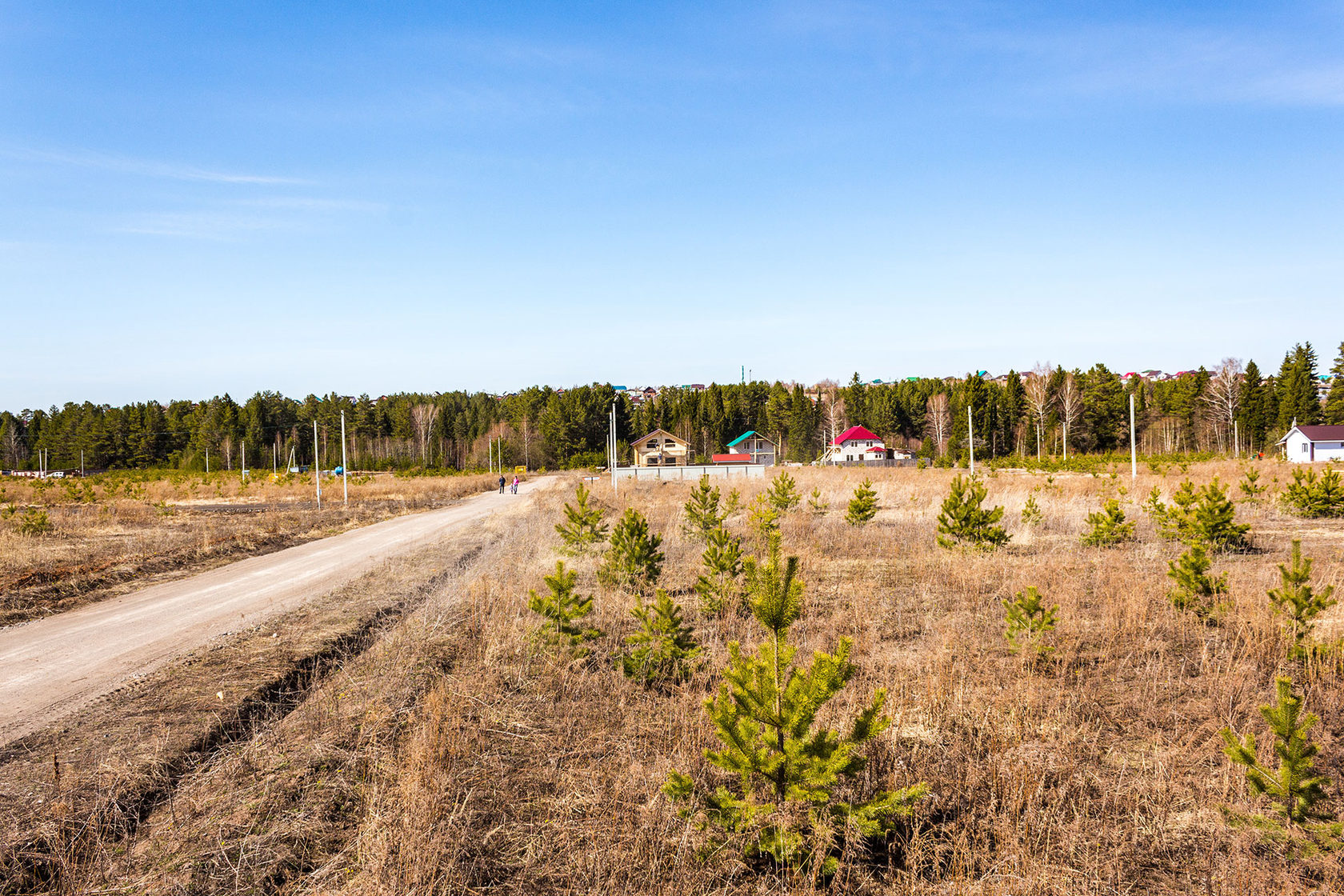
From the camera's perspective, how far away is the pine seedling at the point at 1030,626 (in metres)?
6.63

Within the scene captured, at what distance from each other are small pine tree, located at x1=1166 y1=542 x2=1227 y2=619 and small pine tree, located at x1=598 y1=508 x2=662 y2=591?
21.2 ft

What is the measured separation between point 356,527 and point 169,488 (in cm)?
3347

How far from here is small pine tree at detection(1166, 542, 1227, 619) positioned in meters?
7.84

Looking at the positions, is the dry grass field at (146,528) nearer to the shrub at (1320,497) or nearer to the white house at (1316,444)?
→ the shrub at (1320,497)

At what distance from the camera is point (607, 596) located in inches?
379

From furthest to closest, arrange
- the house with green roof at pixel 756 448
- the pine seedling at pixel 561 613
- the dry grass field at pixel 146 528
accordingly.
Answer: the house with green roof at pixel 756 448 → the dry grass field at pixel 146 528 → the pine seedling at pixel 561 613

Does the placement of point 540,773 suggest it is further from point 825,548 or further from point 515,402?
point 515,402

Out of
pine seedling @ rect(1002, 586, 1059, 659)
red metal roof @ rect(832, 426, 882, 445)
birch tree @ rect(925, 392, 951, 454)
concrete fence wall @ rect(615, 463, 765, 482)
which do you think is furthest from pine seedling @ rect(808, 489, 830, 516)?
birch tree @ rect(925, 392, 951, 454)

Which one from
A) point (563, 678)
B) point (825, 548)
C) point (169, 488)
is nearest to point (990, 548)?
point (825, 548)

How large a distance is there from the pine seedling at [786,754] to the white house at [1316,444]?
57843 mm

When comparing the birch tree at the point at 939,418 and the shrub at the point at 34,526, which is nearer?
the shrub at the point at 34,526

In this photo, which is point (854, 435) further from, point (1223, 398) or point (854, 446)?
point (1223, 398)

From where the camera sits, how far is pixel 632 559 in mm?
10164

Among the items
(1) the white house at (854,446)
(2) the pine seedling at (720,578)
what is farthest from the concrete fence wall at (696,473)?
(1) the white house at (854,446)
